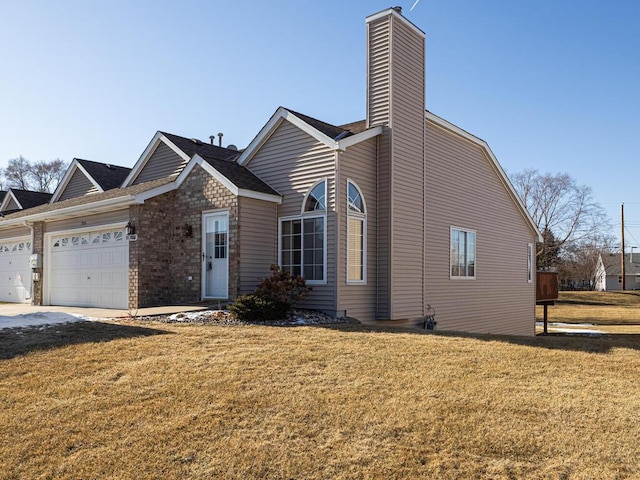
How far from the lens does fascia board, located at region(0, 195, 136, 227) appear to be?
520 inches

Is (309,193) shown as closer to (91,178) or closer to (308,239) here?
(308,239)

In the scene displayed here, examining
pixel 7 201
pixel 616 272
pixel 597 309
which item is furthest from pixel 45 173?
pixel 616 272

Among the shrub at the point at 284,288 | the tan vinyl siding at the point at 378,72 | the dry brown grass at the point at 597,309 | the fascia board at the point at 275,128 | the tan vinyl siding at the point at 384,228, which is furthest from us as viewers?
the dry brown grass at the point at 597,309

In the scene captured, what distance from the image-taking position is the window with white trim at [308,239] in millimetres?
11977

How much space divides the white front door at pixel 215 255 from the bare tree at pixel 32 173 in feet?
133

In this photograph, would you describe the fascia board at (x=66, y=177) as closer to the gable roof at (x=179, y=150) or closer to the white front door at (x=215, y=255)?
the gable roof at (x=179, y=150)

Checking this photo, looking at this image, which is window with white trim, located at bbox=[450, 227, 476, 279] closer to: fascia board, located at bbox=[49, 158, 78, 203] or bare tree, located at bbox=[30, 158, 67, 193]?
fascia board, located at bbox=[49, 158, 78, 203]

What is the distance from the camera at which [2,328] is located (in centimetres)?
957

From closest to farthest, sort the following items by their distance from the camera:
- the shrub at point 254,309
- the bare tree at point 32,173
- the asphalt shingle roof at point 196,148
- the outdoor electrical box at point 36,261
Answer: the shrub at point 254,309
the outdoor electrical box at point 36,261
the asphalt shingle roof at point 196,148
the bare tree at point 32,173

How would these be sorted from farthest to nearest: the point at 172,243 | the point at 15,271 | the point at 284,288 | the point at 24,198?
the point at 24,198
the point at 15,271
the point at 172,243
the point at 284,288

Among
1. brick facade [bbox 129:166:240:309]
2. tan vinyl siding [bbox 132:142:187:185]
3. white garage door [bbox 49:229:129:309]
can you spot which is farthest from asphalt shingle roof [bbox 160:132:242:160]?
white garage door [bbox 49:229:129:309]

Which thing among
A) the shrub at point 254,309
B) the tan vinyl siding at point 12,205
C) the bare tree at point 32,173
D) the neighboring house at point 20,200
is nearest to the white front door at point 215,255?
the shrub at point 254,309

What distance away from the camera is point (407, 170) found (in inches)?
529

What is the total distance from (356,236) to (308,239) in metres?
1.14
